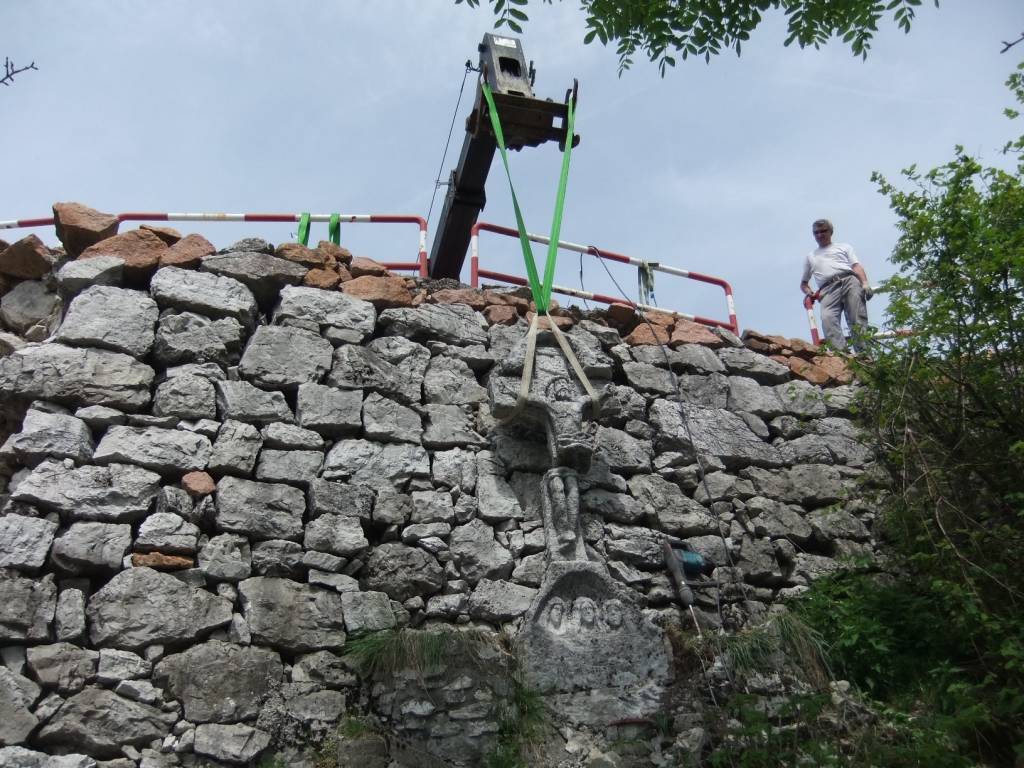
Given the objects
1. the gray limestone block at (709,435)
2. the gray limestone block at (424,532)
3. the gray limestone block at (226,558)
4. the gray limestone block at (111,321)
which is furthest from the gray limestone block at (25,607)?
the gray limestone block at (709,435)

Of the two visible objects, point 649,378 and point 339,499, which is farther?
point 649,378

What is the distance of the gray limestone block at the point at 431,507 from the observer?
4.55 m

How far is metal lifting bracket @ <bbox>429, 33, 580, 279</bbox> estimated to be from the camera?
587cm

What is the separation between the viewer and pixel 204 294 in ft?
16.0

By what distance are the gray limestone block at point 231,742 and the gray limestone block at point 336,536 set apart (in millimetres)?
849

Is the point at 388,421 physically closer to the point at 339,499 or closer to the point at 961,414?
the point at 339,499

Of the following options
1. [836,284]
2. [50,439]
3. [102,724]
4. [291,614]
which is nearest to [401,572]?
[291,614]

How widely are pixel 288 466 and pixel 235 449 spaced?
25 centimetres

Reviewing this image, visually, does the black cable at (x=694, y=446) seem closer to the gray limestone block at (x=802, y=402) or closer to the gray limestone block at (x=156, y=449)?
the gray limestone block at (x=802, y=402)

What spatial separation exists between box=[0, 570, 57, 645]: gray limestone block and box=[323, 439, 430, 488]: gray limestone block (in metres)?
1.27

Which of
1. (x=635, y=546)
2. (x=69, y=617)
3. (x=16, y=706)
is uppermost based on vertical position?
(x=635, y=546)

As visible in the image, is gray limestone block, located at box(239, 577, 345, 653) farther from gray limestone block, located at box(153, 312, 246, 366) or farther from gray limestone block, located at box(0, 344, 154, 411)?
→ gray limestone block, located at box(153, 312, 246, 366)

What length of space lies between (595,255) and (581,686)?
10.8 ft

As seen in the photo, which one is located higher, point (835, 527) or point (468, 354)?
point (468, 354)
